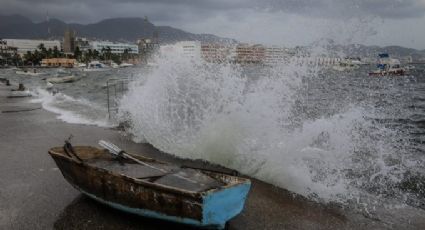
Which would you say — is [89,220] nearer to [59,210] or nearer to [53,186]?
[59,210]

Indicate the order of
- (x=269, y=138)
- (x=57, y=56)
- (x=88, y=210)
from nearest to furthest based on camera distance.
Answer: (x=88, y=210) < (x=269, y=138) < (x=57, y=56)

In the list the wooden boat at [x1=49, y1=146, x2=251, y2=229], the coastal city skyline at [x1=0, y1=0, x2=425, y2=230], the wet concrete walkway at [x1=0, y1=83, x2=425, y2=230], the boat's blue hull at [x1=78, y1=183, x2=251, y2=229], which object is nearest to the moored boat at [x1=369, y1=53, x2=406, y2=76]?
the coastal city skyline at [x1=0, y1=0, x2=425, y2=230]

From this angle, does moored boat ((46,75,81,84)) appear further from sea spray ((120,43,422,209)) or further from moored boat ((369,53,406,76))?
moored boat ((369,53,406,76))

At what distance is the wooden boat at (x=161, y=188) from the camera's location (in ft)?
19.7

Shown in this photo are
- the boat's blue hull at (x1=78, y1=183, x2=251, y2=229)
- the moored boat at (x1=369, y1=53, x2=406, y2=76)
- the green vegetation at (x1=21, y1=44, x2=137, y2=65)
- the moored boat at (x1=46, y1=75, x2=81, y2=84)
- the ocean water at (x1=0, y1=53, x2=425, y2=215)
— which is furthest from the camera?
the green vegetation at (x1=21, y1=44, x2=137, y2=65)

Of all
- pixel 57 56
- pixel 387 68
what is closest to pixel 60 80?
pixel 387 68

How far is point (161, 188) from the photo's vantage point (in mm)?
6137

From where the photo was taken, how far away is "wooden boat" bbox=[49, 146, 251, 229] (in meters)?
6.01

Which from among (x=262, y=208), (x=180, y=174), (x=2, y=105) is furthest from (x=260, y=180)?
(x=2, y=105)

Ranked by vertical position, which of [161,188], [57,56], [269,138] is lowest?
[57,56]

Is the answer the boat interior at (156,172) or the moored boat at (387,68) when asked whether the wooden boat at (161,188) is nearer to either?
the boat interior at (156,172)

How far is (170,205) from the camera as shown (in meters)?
6.20

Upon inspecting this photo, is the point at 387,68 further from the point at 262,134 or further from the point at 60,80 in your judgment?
the point at 262,134

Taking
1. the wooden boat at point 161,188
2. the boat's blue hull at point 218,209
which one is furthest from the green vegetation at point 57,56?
the boat's blue hull at point 218,209
